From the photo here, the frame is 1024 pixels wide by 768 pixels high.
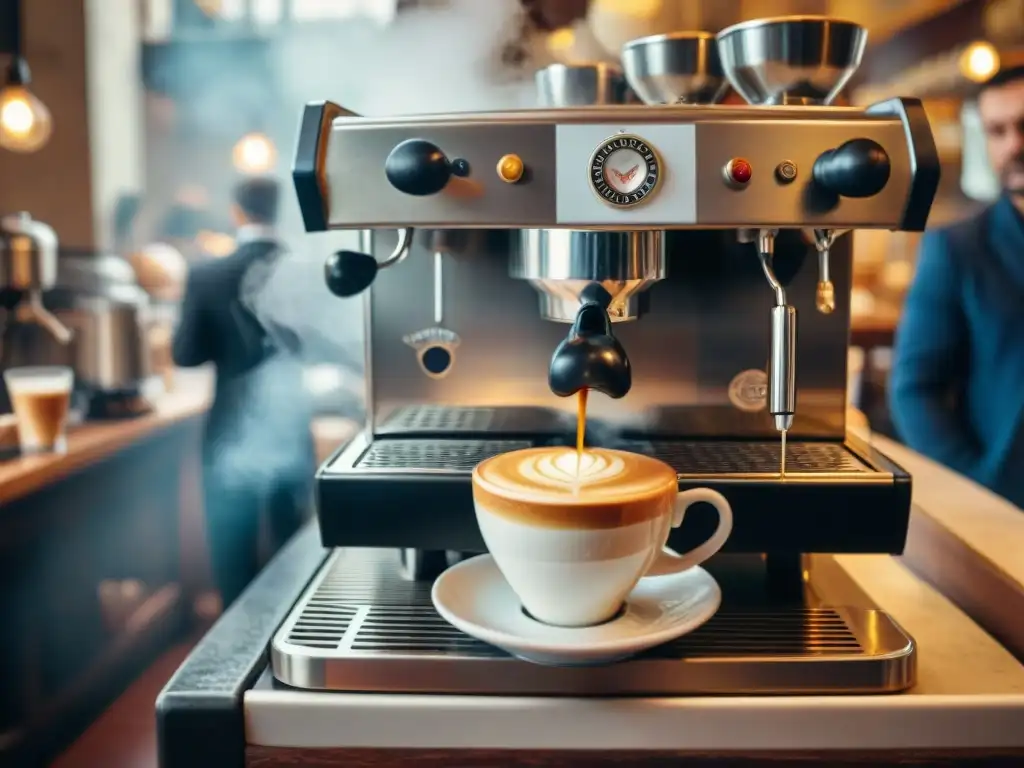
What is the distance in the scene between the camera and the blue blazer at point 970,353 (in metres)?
1.62

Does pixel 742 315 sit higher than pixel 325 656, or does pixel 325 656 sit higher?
pixel 742 315

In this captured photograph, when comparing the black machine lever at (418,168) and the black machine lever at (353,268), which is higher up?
the black machine lever at (418,168)

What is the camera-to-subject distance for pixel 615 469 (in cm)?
Answer: 68

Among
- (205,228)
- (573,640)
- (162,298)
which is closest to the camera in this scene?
(573,640)

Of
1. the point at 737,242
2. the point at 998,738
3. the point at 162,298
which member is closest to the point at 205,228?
the point at 162,298

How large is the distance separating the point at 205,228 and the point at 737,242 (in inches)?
138

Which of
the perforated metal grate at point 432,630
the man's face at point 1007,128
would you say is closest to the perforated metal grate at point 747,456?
the perforated metal grate at point 432,630

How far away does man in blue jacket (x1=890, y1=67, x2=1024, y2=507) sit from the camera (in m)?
1.62

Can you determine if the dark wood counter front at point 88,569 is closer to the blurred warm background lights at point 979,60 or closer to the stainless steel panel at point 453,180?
the stainless steel panel at point 453,180

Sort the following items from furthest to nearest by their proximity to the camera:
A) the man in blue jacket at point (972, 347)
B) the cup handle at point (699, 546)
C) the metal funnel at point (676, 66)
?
the man in blue jacket at point (972, 347), the metal funnel at point (676, 66), the cup handle at point (699, 546)

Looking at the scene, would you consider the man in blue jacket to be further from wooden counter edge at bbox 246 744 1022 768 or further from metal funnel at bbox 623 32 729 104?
wooden counter edge at bbox 246 744 1022 768

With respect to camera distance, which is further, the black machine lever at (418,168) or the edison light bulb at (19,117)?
the edison light bulb at (19,117)


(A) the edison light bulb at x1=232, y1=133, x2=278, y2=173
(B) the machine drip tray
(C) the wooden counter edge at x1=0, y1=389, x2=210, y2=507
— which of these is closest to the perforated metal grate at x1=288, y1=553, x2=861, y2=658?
(B) the machine drip tray

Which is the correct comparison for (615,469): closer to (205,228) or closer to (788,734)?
(788,734)
